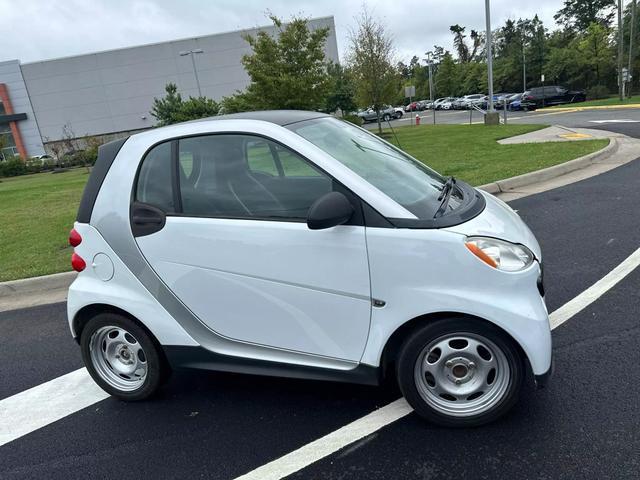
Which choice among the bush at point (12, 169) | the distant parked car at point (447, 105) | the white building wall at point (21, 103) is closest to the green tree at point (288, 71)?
the bush at point (12, 169)

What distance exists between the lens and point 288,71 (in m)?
19.7

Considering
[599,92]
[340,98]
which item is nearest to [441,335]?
[340,98]

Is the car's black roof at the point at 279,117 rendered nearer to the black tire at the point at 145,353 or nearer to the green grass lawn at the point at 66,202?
the black tire at the point at 145,353

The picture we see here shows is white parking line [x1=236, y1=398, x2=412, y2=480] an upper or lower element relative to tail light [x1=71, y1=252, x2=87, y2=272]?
lower

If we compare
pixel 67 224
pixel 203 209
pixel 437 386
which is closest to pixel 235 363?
pixel 203 209

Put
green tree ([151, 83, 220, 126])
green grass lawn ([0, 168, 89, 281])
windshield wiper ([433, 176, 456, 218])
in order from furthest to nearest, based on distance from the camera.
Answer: green tree ([151, 83, 220, 126]) < green grass lawn ([0, 168, 89, 281]) < windshield wiper ([433, 176, 456, 218])

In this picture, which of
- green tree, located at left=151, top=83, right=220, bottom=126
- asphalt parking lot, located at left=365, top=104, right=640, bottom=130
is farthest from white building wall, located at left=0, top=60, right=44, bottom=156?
asphalt parking lot, located at left=365, top=104, right=640, bottom=130

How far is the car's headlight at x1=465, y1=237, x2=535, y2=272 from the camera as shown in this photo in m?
2.46

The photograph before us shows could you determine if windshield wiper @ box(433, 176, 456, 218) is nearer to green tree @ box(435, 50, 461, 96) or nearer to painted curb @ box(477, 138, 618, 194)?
painted curb @ box(477, 138, 618, 194)

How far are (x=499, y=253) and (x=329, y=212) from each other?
90 centimetres

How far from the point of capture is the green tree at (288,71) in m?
19.2

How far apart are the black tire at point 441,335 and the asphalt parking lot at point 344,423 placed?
0.26 feet

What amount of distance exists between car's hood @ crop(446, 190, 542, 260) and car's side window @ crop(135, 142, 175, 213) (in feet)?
5.52

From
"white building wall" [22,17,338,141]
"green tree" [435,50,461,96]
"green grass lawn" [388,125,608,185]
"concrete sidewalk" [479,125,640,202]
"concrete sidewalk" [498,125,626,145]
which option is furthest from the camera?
"green tree" [435,50,461,96]
